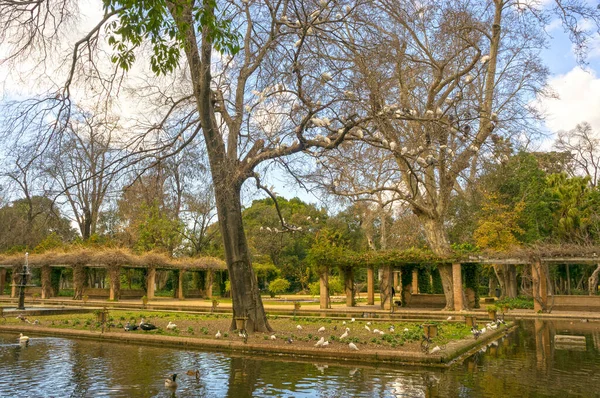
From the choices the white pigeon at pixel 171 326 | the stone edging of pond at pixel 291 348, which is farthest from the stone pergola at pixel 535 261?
the white pigeon at pixel 171 326

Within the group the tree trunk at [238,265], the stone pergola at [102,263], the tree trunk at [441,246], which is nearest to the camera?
the tree trunk at [238,265]

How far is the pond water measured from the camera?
280 inches

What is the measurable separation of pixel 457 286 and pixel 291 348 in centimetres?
1546

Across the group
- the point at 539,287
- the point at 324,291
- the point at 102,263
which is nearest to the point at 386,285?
the point at 324,291

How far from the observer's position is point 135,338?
1202 cm

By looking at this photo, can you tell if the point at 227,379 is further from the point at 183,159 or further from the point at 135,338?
the point at 183,159

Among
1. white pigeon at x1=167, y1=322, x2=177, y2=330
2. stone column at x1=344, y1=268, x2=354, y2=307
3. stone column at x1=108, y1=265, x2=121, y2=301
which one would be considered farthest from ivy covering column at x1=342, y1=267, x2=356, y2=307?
white pigeon at x1=167, y1=322, x2=177, y2=330

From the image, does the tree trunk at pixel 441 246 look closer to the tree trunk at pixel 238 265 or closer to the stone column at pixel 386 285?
the stone column at pixel 386 285

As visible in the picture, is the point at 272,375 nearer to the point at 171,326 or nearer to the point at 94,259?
the point at 171,326

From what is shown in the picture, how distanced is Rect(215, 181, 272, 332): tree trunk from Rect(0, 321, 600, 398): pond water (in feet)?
6.33

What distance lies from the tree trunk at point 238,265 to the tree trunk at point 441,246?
12616 mm

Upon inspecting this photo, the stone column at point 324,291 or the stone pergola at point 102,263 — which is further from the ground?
the stone pergola at point 102,263

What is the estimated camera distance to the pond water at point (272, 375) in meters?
7.11

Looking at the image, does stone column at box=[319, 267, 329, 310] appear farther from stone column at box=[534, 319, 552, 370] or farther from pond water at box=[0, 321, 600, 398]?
pond water at box=[0, 321, 600, 398]
